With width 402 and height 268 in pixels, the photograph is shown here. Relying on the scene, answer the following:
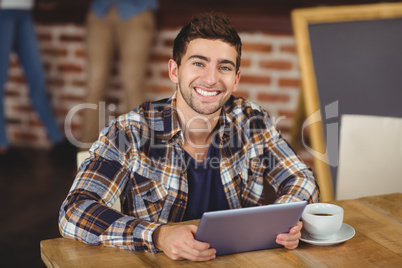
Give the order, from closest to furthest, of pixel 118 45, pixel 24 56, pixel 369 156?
pixel 369 156 → pixel 118 45 → pixel 24 56

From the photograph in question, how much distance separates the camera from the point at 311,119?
2.36 m

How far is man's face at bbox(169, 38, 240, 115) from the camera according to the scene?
149 centimetres

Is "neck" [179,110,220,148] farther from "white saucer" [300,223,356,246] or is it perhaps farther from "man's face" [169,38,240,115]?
"white saucer" [300,223,356,246]

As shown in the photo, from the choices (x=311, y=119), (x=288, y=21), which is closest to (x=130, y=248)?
(x=311, y=119)

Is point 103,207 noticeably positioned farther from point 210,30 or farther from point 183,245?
point 210,30

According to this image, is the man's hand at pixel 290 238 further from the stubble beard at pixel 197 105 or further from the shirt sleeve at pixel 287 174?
the stubble beard at pixel 197 105

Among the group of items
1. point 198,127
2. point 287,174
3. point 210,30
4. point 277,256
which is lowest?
point 277,256

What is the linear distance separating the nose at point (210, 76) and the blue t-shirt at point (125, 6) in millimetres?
1823

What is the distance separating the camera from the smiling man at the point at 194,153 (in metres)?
1.46

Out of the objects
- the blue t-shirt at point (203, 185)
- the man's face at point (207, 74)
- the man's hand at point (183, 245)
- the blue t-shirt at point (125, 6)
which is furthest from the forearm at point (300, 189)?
the blue t-shirt at point (125, 6)

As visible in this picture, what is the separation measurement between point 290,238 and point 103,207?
0.43 meters

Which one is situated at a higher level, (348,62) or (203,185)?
(348,62)

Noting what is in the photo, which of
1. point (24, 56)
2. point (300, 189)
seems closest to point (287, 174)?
point (300, 189)

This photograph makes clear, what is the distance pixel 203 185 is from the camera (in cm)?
158
